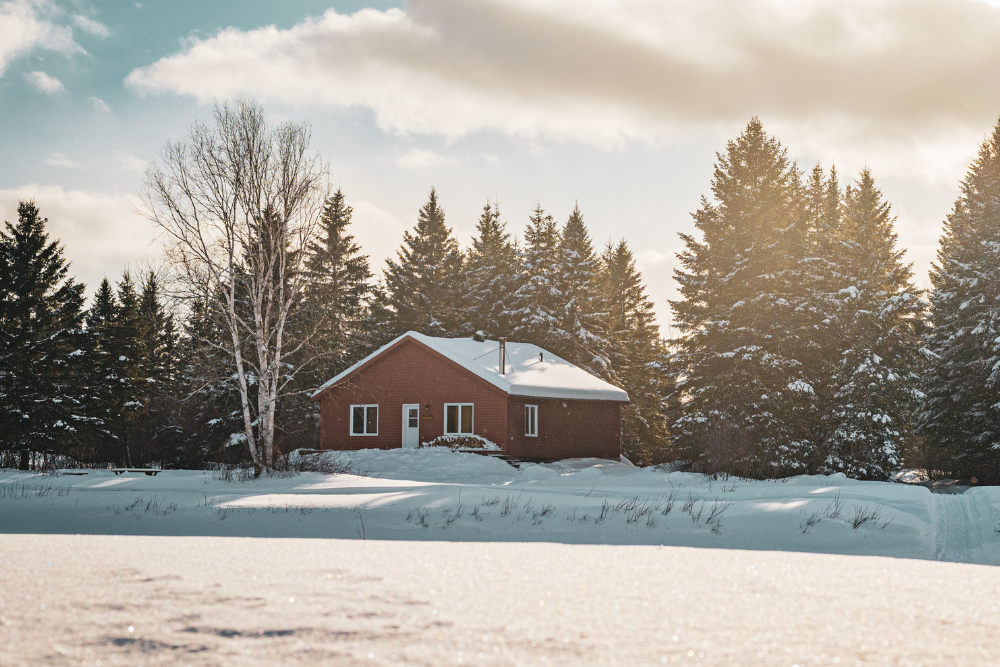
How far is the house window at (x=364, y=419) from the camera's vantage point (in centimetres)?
3045

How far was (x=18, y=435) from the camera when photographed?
Answer: 30.7 m

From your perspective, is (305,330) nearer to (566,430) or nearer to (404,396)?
(404,396)

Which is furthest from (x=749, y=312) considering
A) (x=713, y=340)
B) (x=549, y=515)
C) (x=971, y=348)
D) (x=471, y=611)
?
(x=471, y=611)

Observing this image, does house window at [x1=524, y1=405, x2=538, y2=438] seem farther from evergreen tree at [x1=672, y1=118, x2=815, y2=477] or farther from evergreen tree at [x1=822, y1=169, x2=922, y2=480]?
evergreen tree at [x1=822, y1=169, x2=922, y2=480]

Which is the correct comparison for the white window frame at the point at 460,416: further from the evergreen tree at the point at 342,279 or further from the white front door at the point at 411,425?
the evergreen tree at the point at 342,279

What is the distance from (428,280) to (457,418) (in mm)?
16183

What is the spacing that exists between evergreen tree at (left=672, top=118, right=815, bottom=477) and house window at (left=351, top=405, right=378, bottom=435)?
1131 centimetres

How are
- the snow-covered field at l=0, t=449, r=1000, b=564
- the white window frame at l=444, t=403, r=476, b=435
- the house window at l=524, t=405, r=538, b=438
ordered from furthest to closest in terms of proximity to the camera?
the house window at l=524, t=405, r=538, b=438 < the white window frame at l=444, t=403, r=476, b=435 < the snow-covered field at l=0, t=449, r=1000, b=564

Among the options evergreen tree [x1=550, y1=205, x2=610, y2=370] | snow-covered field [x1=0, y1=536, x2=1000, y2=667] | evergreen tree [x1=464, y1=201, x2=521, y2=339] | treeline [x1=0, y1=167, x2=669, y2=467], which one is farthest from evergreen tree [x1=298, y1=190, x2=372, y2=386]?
snow-covered field [x1=0, y1=536, x2=1000, y2=667]

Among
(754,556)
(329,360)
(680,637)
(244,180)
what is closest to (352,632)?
(680,637)

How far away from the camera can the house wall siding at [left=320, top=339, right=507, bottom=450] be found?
28.0m

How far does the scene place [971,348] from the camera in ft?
85.7

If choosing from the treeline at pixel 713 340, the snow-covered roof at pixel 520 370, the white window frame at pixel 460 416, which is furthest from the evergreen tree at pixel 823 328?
the white window frame at pixel 460 416

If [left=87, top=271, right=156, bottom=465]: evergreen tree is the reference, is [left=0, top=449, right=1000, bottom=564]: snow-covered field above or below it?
below
